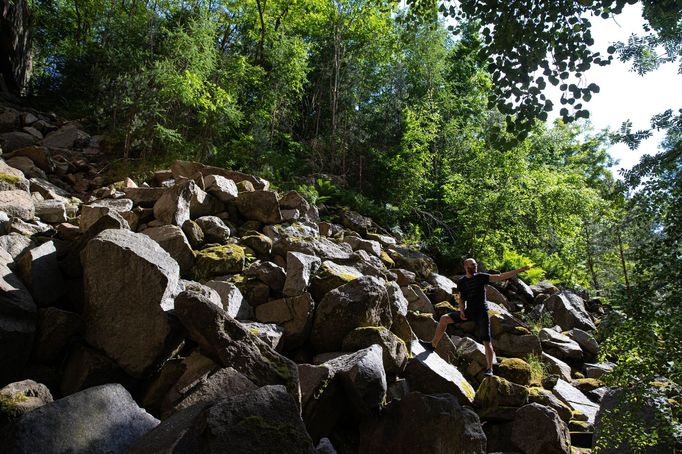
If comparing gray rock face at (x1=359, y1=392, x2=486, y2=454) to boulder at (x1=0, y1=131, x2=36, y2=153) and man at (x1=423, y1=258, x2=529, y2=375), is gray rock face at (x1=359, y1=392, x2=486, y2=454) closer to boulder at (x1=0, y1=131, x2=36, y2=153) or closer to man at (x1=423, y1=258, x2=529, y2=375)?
man at (x1=423, y1=258, x2=529, y2=375)

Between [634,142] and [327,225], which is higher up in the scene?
[634,142]

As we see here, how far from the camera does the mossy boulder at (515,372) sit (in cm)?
732

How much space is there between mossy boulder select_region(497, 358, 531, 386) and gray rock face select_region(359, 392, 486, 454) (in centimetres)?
277

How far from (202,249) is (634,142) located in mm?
6246

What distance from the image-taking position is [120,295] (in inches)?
174

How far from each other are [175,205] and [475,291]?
16.8ft

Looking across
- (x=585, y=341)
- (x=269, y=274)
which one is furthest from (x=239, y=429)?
(x=585, y=341)

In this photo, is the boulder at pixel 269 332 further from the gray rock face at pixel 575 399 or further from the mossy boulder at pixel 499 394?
→ the gray rock face at pixel 575 399

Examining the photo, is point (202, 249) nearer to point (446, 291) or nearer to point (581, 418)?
point (446, 291)

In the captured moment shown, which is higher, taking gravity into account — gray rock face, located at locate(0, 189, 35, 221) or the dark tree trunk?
the dark tree trunk

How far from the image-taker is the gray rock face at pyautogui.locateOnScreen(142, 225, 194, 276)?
21.0 feet

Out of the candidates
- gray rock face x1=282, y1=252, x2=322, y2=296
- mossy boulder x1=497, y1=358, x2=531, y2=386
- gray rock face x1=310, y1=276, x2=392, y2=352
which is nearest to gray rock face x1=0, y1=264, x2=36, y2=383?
gray rock face x1=282, y1=252, x2=322, y2=296

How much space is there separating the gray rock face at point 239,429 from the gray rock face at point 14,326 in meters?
1.99

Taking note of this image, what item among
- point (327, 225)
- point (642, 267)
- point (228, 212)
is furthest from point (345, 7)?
point (642, 267)
